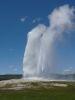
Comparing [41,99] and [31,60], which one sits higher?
[31,60]

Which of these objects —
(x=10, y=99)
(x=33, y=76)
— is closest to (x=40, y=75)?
(x=33, y=76)

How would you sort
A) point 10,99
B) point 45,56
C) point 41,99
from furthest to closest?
point 45,56 → point 10,99 → point 41,99

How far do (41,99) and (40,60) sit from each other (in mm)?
134726

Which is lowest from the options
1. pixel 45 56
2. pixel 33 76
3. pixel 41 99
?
pixel 41 99

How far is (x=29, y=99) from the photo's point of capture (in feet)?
133

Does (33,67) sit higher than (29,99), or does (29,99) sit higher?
(33,67)

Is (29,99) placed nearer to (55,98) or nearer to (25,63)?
(55,98)

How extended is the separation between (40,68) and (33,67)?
4407mm

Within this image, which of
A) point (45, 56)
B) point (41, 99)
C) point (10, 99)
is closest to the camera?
point (41, 99)

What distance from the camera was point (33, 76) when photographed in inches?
7062

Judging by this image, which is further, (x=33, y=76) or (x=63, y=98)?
(x=33, y=76)

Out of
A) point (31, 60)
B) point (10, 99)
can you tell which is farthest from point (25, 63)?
point (10, 99)

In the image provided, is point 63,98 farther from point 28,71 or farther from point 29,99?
point 28,71

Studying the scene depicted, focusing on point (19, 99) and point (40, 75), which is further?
point (40, 75)
